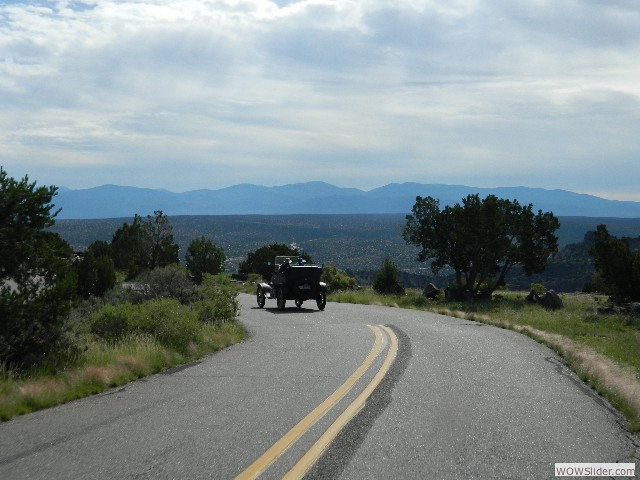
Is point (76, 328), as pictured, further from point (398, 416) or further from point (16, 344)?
point (398, 416)

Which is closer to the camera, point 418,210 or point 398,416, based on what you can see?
point 398,416

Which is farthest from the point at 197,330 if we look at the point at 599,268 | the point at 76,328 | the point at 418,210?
the point at 418,210

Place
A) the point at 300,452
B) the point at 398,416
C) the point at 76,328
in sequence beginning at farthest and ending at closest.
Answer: the point at 76,328
the point at 398,416
the point at 300,452

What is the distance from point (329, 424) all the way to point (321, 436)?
1.72 ft

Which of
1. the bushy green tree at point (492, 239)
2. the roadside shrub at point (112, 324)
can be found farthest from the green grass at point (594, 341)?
the roadside shrub at point (112, 324)

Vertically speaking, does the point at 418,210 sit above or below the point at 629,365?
above

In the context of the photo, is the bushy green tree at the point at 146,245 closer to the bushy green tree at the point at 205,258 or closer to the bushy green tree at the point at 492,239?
the bushy green tree at the point at 205,258

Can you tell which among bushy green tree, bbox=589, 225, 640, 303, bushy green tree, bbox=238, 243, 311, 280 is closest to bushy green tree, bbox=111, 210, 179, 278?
bushy green tree, bbox=238, 243, 311, 280

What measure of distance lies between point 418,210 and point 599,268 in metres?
15.6

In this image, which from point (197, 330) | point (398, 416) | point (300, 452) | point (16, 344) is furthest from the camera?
point (197, 330)

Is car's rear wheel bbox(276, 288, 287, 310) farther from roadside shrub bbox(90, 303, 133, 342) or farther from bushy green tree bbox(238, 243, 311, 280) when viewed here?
bushy green tree bbox(238, 243, 311, 280)

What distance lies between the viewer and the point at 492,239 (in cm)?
4422

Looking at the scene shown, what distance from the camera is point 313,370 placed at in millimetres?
11445

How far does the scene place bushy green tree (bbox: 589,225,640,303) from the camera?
33.2 m
